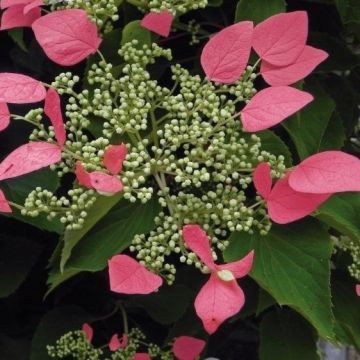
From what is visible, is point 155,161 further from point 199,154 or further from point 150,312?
point 150,312

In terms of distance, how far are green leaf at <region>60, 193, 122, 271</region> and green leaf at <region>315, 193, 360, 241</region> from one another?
6.6 inches

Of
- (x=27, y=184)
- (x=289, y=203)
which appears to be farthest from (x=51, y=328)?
(x=289, y=203)

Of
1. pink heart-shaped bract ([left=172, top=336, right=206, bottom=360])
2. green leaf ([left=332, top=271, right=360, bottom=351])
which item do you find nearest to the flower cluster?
pink heart-shaped bract ([left=172, top=336, right=206, bottom=360])

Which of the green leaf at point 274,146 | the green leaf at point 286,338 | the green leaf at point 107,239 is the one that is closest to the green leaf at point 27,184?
the green leaf at point 107,239

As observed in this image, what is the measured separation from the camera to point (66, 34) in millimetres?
537

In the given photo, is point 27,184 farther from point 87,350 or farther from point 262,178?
point 262,178

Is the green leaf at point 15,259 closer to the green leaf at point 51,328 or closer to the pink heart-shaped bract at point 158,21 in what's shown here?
the green leaf at point 51,328

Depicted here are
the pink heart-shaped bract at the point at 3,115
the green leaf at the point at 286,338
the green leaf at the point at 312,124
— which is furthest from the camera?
the green leaf at the point at 286,338

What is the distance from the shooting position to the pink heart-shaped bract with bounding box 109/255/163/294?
1.55ft

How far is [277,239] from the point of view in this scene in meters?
0.58

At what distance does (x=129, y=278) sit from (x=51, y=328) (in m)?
0.37

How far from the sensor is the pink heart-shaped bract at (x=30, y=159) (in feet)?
1.57

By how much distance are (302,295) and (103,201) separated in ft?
0.52

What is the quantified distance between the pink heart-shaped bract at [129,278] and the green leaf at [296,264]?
88 mm
